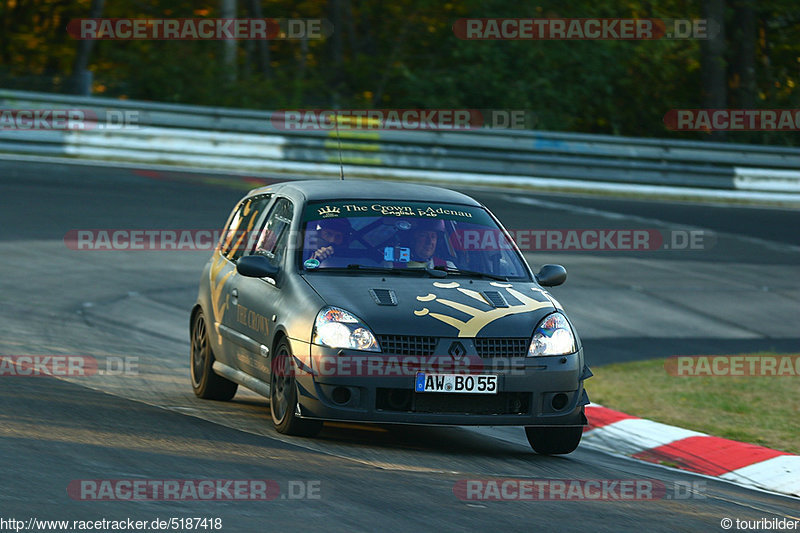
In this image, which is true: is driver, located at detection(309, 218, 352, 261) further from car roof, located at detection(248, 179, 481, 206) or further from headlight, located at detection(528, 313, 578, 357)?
headlight, located at detection(528, 313, 578, 357)

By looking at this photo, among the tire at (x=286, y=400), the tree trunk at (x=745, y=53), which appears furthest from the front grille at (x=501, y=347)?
the tree trunk at (x=745, y=53)

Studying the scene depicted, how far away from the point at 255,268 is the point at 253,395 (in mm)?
2229

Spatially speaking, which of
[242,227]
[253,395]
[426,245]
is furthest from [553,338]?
[253,395]

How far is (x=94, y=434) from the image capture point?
7.35 meters

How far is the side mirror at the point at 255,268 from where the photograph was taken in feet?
27.4

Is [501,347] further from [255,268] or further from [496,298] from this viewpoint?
[255,268]

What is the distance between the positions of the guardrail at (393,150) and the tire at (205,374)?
37.8 feet

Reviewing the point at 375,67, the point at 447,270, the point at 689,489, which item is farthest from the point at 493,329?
the point at 375,67

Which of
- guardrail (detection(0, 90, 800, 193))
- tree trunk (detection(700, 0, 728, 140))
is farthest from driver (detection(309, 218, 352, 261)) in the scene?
tree trunk (detection(700, 0, 728, 140))

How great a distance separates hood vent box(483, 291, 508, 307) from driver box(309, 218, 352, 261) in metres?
1.04

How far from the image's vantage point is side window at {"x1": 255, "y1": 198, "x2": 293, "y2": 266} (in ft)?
28.8

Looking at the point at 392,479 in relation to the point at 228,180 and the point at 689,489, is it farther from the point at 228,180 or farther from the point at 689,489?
the point at 228,180

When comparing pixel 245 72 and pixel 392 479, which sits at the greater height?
pixel 245 72

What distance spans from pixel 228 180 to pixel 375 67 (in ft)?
31.7
